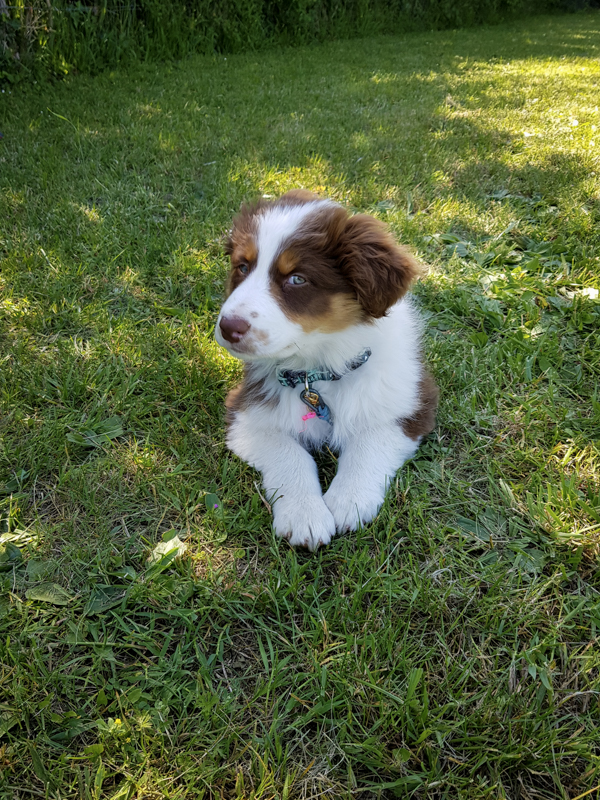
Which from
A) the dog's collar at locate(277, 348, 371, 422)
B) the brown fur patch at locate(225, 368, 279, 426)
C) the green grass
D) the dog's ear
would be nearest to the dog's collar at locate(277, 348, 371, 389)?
the dog's collar at locate(277, 348, 371, 422)

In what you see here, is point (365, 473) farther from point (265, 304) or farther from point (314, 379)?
point (265, 304)

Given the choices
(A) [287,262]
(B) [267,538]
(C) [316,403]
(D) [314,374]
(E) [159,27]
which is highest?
(E) [159,27]

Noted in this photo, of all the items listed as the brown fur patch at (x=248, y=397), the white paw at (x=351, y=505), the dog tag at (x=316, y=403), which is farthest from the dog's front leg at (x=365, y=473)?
the brown fur patch at (x=248, y=397)

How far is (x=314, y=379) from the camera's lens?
2383 millimetres

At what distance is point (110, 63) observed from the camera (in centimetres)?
809

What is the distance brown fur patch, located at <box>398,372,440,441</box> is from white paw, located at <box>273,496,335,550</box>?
22.4 inches

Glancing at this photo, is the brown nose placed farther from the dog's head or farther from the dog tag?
the dog tag

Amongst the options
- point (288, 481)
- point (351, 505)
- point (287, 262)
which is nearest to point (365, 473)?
point (351, 505)

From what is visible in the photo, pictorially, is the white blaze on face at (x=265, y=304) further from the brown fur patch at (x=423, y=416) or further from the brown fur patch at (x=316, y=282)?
the brown fur patch at (x=423, y=416)

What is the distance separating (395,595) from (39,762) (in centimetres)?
112

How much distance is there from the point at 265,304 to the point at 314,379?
49 centimetres

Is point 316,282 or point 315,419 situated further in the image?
point 315,419

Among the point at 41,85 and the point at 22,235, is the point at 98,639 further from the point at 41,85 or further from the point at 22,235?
the point at 41,85

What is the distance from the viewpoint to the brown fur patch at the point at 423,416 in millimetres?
2381
